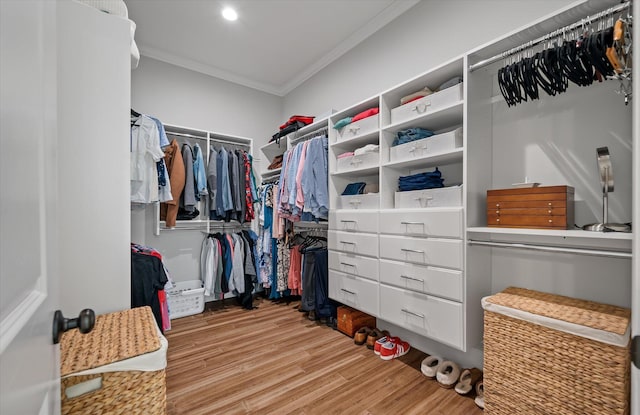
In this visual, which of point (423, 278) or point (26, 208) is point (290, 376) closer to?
point (423, 278)

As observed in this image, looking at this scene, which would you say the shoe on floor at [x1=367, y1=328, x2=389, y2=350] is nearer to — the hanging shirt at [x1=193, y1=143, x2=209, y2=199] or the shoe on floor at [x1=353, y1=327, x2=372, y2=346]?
the shoe on floor at [x1=353, y1=327, x2=372, y2=346]

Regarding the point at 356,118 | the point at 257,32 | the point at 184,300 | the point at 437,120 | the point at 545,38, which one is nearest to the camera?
the point at 545,38

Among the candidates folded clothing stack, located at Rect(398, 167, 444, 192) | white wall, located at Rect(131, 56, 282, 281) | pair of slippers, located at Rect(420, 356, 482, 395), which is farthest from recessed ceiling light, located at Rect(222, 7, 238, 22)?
pair of slippers, located at Rect(420, 356, 482, 395)

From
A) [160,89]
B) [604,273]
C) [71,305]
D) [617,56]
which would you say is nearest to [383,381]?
[604,273]

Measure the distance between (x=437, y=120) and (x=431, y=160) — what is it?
29 centimetres

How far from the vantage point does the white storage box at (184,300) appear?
2922 mm

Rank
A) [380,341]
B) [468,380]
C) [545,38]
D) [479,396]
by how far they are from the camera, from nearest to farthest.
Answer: [545,38] < [479,396] < [468,380] < [380,341]

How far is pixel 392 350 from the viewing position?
83.4 inches

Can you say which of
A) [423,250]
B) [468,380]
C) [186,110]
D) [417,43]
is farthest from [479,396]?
[186,110]

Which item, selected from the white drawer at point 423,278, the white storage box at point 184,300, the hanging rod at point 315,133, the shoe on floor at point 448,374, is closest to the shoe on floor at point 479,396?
the shoe on floor at point 448,374

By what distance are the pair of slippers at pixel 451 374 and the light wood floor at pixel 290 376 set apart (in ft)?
0.14

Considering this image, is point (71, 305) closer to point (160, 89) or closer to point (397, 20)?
point (160, 89)

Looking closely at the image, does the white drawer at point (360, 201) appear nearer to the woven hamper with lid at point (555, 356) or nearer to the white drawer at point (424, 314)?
the white drawer at point (424, 314)

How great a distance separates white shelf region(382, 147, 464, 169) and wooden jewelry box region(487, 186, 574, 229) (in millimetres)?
325
